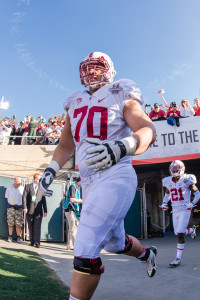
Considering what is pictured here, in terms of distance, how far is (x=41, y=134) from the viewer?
1429cm

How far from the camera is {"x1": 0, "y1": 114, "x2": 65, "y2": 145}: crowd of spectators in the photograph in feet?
45.1

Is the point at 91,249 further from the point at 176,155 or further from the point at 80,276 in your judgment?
the point at 176,155

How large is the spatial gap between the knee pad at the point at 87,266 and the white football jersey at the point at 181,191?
494 cm

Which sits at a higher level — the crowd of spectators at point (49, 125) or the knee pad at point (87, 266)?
the crowd of spectators at point (49, 125)

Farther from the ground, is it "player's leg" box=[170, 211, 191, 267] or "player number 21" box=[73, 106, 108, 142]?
"player number 21" box=[73, 106, 108, 142]

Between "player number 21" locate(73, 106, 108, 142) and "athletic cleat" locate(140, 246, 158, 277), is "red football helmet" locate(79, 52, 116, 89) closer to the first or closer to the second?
"player number 21" locate(73, 106, 108, 142)

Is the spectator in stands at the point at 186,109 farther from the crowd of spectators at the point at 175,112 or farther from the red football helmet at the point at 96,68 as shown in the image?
the red football helmet at the point at 96,68

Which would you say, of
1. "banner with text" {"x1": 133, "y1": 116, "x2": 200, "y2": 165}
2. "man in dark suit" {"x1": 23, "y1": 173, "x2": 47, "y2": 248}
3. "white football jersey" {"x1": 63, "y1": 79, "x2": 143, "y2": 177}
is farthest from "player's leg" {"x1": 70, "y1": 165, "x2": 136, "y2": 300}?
"banner with text" {"x1": 133, "y1": 116, "x2": 200, "y2": 165}

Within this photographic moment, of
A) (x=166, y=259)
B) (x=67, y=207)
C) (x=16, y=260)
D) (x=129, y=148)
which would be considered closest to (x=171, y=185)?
(x=166, y=259)

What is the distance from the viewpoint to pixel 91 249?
2121 mm

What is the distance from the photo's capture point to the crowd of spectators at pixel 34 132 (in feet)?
45.1

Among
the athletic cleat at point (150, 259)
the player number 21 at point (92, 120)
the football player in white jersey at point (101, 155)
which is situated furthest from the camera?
the athletic cleat at point (150, 259)

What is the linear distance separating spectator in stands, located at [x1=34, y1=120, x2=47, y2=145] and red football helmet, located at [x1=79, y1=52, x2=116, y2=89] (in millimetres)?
11149

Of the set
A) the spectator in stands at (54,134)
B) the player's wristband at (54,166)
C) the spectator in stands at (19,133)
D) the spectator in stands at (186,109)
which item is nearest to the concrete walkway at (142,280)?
the player's wristband at (54,166)
